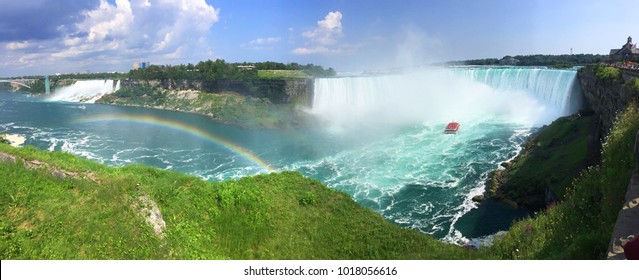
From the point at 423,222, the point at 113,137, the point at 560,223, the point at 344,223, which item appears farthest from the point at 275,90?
the point at 560,223

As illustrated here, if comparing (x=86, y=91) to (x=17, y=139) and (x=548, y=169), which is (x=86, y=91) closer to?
(x=17, y=139)

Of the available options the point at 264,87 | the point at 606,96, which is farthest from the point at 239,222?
the point at 264,87

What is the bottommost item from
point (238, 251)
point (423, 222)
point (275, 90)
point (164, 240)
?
point (423, 222)

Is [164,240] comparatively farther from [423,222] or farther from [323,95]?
[323,95]

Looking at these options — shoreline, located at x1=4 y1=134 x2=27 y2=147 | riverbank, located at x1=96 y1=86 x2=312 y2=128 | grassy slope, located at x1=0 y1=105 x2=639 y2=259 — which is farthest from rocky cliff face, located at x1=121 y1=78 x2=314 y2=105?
grassy slope, located at x1=0 y1=105 x2=639 y2=259

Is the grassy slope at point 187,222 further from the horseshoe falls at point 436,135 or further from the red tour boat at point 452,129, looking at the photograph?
the red tour boat at point 452,129
